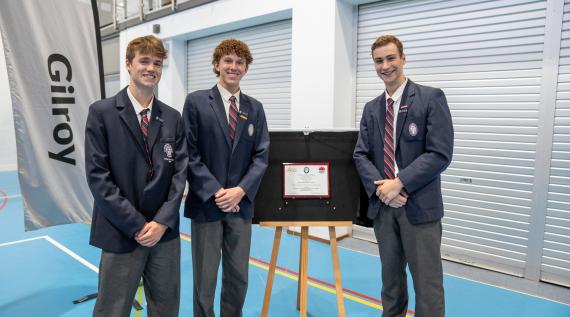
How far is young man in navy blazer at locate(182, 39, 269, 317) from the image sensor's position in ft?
7.45

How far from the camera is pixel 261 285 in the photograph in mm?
3615

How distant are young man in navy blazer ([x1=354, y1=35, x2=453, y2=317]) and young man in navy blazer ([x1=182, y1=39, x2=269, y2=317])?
791mm

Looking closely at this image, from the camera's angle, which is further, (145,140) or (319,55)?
(319,55)

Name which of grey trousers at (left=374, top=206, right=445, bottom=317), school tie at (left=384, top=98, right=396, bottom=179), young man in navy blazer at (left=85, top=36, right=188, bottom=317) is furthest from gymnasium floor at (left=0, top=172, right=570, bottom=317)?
school tie at (left=384, top=98, right=396, bottom=179)

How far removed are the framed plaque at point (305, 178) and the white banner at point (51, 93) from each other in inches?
71.0

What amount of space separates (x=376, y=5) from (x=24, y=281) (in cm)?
500

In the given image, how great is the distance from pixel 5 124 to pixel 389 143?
9703 millimetres

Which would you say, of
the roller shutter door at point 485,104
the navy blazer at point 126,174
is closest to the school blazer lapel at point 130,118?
the navy blazer at point 126,174

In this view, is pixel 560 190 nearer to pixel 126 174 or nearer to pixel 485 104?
pixel 485 104

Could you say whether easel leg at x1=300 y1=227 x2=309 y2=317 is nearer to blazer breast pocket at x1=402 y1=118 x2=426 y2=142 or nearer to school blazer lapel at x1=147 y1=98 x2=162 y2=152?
blazer breast pocket at x1=402 y1=118 x2=426 y2=142

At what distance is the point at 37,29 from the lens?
2.87 meters

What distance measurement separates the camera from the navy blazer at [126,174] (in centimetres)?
187

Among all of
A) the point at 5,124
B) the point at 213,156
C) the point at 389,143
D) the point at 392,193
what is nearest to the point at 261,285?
the point at 213,156

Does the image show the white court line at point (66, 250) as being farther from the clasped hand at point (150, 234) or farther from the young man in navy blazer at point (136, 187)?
Result: the clasped hand at point (150, 234)
